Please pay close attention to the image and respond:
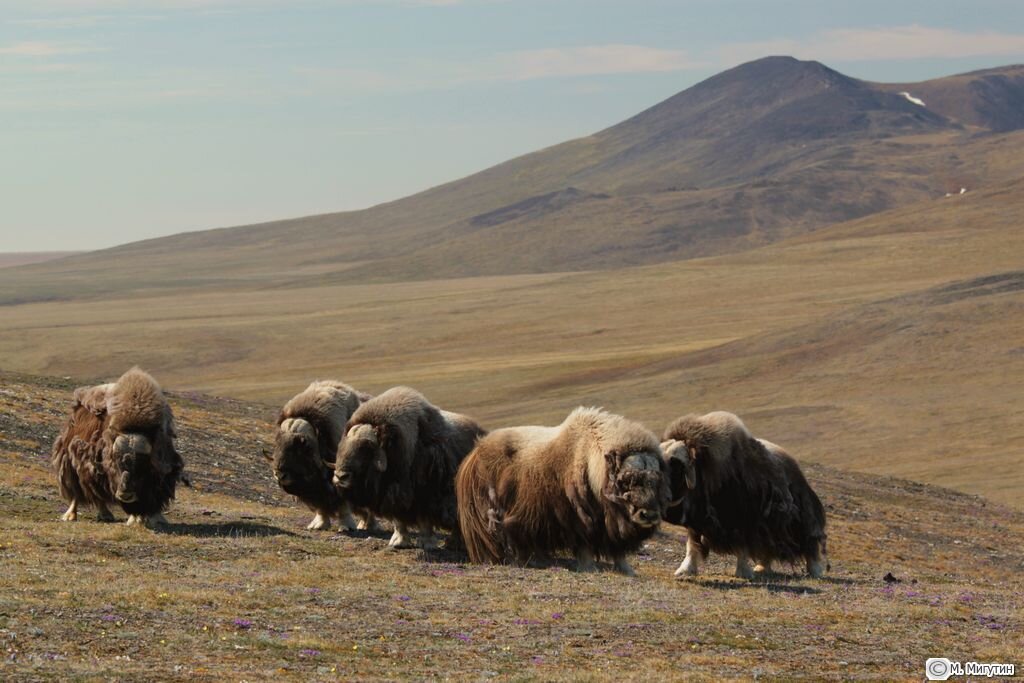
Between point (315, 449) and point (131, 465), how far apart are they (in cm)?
234

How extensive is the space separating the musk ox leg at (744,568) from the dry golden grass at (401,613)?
347mm

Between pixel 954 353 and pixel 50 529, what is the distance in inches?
2501

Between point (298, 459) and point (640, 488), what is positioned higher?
point (298, 459)

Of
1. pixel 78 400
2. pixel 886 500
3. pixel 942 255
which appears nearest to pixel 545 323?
pixel 942 255

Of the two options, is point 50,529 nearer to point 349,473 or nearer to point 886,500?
point 349,473

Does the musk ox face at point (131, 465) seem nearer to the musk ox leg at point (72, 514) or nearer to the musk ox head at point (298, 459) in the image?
the musk ox leg at point (72, 514)

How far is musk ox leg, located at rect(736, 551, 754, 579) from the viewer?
16.9 metres

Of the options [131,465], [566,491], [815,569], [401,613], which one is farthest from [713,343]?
[401,613]

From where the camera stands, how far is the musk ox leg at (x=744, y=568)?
16.9 meters

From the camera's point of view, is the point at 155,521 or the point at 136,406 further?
the point at 136,406

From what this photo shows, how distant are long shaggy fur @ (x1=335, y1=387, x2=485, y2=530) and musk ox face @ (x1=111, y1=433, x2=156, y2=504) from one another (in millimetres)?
2394

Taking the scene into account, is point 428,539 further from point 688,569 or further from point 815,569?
point 815,569

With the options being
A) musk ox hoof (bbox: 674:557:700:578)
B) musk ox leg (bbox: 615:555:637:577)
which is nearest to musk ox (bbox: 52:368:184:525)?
musk ox leg (bbox: 615:555:637:577)

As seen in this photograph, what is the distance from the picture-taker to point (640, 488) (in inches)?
592
